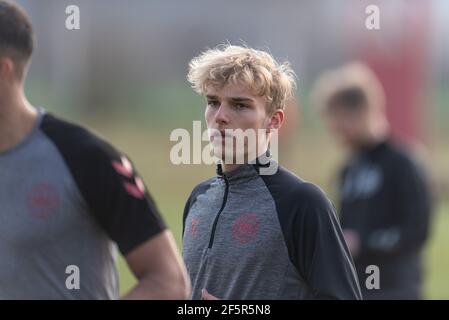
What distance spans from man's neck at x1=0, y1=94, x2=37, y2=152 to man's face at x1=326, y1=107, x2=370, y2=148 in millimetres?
3827

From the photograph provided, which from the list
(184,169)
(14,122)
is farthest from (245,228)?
(184,169)

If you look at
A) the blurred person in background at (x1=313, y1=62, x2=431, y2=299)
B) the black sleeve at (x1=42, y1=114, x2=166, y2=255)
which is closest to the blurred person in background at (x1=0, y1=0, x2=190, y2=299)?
the black sleeve at (x1=42, y1=114, x2=166, y2=255)

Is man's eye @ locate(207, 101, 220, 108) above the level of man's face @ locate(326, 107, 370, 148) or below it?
above

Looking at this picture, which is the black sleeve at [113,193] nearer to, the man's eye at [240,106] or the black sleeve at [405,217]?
the man's eye at [240,106]

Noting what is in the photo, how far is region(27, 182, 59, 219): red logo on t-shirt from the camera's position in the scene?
4164mm

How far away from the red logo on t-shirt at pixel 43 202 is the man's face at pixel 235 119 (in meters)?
0.73

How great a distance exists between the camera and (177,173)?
27.2 m

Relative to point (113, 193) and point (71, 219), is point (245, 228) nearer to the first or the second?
point (113, 193)

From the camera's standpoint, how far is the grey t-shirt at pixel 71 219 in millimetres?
4086

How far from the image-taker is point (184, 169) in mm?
27859

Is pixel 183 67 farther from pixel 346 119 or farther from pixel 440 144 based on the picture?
pixel 346 119

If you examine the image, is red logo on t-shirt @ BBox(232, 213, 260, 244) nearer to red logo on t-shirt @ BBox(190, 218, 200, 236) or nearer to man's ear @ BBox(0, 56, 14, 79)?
red logo on t-shirt @ BBox(190, 218, 200, 236)

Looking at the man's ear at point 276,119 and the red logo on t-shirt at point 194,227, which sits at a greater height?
the man's ear at point 276,119

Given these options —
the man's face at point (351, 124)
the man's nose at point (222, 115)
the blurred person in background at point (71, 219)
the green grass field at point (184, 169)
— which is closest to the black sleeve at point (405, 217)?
the man's face at point (351, 124)
